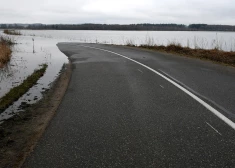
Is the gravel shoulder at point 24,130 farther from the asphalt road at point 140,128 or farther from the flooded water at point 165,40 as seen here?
the flooded water at point 165,40

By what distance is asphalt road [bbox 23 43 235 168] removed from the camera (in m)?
3.87

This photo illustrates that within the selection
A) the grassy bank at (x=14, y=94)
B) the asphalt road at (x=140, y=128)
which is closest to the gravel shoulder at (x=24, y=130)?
the asphalt road at (x=140, y=128)

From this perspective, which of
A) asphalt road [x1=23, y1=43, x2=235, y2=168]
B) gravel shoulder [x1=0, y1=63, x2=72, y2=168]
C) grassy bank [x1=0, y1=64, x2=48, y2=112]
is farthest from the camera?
grassy bank [x1=0, y1=64, x2=48, y2=112]

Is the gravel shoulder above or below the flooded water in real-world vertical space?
below

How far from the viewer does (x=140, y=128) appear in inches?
197

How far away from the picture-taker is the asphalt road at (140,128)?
12.7ft

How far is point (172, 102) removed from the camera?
679 cm

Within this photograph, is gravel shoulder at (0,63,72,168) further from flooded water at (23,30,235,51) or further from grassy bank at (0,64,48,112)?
flooded water at (23,30,235,51)

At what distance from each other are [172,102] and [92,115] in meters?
2.05

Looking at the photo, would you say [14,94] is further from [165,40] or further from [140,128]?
[165,40]

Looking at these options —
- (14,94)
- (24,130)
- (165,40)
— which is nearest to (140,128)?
(24,130)

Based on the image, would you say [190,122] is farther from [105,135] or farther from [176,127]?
[105,135]

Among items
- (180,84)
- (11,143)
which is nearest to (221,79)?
(180,84)

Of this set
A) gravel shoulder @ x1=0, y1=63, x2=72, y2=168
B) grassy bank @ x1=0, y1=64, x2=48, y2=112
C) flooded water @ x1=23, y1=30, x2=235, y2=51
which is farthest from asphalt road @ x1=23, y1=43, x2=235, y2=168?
flooded water @ x1=23, y1=30, x2=235, y2=51
